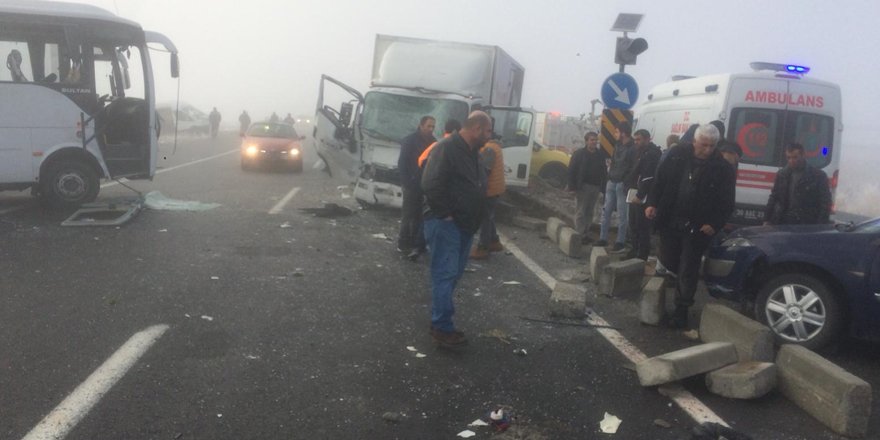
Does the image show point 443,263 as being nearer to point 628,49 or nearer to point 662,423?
point 662,423

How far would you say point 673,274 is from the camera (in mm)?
6469

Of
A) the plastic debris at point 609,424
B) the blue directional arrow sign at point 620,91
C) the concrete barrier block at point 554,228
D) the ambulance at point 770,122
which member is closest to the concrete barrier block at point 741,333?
the plastic debris at point 609,424

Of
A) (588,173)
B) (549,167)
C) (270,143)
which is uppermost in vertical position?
(588,173)

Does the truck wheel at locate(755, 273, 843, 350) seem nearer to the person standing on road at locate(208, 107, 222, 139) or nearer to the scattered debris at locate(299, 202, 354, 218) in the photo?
the scattered debris at locate(299, 202, 354, 218)

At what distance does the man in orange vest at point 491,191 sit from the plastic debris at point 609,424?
447 cm

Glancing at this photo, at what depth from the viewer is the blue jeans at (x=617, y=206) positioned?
9.39m

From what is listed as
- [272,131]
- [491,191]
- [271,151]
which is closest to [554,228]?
[491,191]

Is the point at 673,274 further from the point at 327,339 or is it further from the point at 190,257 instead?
the point at 190,257

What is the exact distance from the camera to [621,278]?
7234mm

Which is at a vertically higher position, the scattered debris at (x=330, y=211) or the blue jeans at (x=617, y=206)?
the blue jeans at (x=617, y=206)

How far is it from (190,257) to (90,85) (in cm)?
476

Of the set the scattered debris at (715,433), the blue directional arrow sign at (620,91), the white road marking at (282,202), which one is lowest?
the white road marking at (282,202)

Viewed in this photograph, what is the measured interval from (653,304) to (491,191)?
10.1 feet

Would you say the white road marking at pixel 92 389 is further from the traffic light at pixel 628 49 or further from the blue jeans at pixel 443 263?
the traffic light at pixel 628 49
